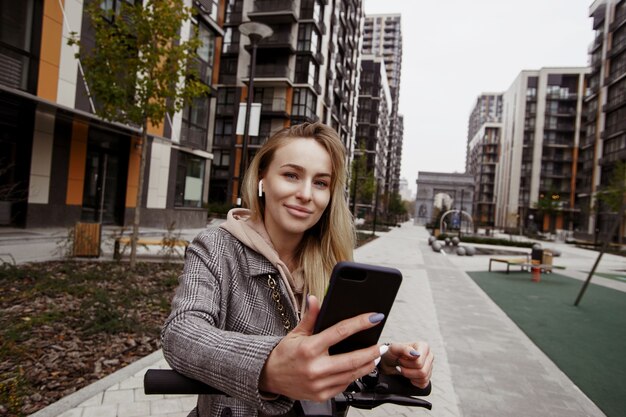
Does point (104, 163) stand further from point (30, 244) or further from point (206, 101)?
point (206, 101)

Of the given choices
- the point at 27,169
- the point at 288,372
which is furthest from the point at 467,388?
the point at 27,169

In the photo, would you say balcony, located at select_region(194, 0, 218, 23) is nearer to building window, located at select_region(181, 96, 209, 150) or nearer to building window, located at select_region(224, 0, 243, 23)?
building window, located at select_region(181, 96, 209, 150)

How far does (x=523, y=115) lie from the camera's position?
74688 millimetres

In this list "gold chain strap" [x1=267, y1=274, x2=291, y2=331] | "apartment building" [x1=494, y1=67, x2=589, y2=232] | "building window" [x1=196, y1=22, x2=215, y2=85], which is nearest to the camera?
"gold chain strap" [x1=267, y1=274, x2=291, y2=331]

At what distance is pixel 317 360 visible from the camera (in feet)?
2.74

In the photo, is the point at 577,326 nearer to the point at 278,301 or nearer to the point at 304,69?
the point at 278,301

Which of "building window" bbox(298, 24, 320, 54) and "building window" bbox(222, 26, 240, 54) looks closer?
"building window" bbox(298, 24, 320, 54)

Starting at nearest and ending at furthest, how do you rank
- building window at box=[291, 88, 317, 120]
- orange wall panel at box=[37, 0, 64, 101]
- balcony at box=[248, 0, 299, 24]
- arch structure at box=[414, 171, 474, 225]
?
orange wall panel at box=[37, 0, 64, 101]
balcony at box=[248, 0, 299, 24]
building window at box=[291, 88, 317, 120]
arch structure at box=[414, 171, 474, 225]

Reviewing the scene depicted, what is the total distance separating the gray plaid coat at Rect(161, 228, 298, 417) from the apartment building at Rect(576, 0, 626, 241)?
4991cm

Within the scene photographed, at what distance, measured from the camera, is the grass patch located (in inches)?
185

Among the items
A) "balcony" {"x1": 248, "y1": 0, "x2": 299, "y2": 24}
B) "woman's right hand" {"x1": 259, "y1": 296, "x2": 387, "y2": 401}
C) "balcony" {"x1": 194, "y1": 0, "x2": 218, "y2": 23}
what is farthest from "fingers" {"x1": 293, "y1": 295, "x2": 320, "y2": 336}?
"balcony" {"x1": 248, "y1": 0, "x2": 299, "y2": 24}

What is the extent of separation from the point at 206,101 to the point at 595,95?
5234cm

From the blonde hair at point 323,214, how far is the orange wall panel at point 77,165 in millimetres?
14373

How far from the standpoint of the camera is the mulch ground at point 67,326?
3287 mm
